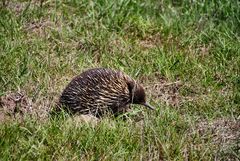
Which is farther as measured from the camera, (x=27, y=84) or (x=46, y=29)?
(x=46, y=29)

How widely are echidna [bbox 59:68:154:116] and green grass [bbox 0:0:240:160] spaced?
0.23m

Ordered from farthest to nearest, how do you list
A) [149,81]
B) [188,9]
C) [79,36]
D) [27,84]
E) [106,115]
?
[188,9] < [79,36] < [149,81] < [27,84] < [106,115]

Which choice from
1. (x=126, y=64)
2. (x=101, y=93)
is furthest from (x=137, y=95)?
(x=126, y=64)

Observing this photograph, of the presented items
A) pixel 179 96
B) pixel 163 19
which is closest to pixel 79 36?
pixel 163 19

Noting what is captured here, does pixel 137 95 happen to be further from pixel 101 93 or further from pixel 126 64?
pixel 126 64

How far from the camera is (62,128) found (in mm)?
5340

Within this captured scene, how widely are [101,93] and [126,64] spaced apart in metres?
1.03

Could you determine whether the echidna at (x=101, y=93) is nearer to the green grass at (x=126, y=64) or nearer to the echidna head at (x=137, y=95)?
the echidna head at (x=137, y=95)

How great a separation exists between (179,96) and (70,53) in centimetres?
131

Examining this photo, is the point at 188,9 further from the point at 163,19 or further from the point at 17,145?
the point at 17,145

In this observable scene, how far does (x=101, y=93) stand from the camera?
623 cm

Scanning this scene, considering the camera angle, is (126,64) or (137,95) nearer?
(137,95)

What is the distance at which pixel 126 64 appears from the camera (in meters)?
7.20

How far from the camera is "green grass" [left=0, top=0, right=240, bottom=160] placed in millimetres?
5203
